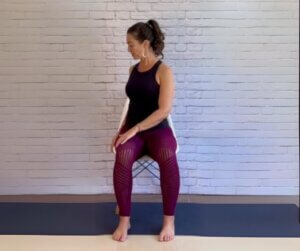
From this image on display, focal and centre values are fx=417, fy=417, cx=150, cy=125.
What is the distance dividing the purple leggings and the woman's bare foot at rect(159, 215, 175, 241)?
0.12 feet

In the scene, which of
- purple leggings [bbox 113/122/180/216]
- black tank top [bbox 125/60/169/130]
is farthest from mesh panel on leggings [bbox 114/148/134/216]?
black tank top [bbox 125/60/169/130]

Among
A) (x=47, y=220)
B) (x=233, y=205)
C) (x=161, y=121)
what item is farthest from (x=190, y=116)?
(x=47, y=220)

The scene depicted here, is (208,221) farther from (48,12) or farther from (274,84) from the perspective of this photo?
(48,12)

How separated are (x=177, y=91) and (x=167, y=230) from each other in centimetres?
101

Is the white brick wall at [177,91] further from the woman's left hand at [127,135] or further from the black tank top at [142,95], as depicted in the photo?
the woman's left hand at [127,135]

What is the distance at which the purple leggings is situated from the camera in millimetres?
2336

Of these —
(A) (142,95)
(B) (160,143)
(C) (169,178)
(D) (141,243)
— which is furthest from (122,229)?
(A) (142,95)

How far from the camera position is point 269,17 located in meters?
2.80

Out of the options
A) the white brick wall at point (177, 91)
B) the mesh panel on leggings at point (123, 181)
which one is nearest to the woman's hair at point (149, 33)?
the white brick wall at point (177, 91)

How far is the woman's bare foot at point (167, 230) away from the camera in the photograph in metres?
2.31

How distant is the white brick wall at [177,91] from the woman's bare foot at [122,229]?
2.16 feet

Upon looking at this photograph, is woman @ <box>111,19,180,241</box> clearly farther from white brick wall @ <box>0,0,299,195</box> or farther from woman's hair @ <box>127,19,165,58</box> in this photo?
white brick wall @ <box>0,0,299,195</box>

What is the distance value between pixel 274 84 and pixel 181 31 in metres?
0.74

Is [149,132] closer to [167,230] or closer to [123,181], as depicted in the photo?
[123,181]
